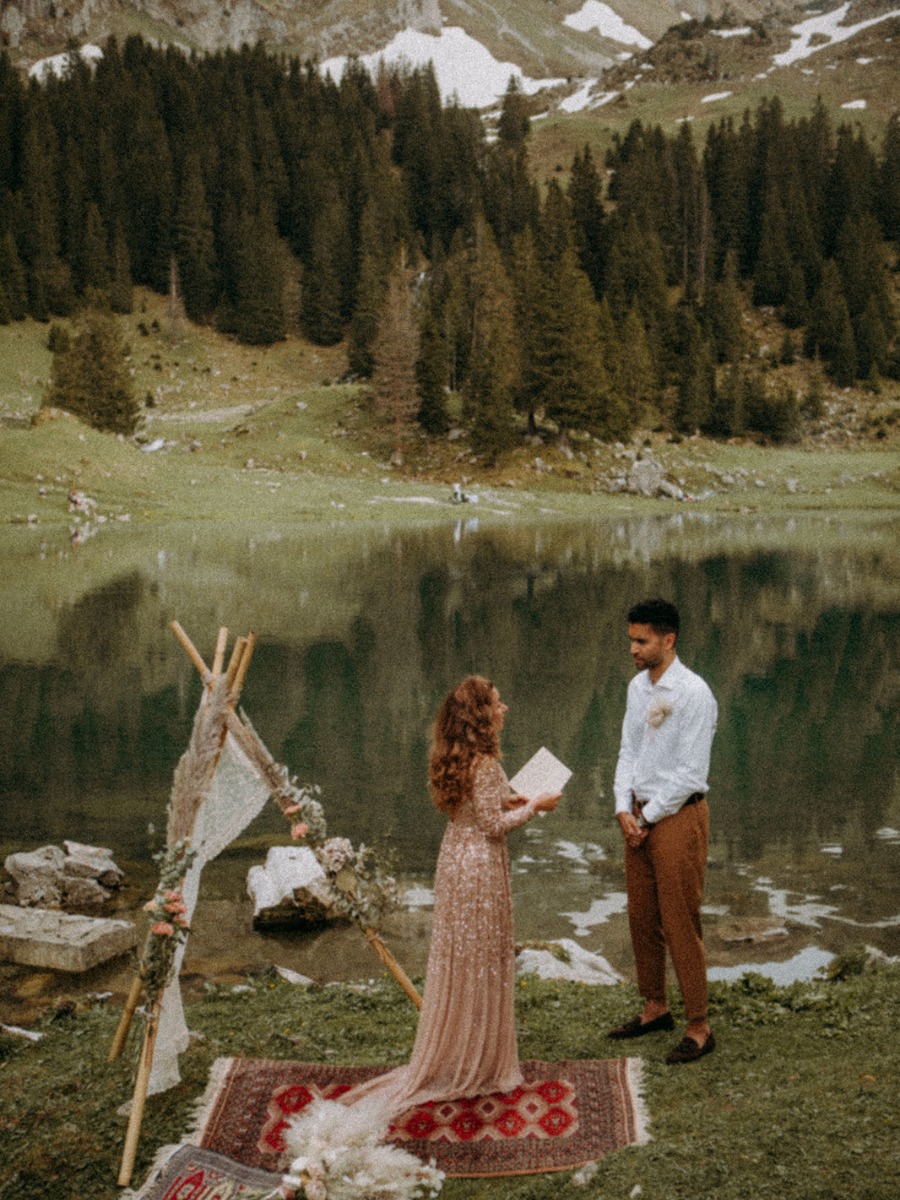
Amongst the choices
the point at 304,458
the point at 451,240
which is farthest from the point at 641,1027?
the point at 451,240

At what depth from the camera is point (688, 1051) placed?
24.5 feet

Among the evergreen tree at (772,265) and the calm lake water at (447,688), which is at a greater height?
the evergreen tree at (772,265)

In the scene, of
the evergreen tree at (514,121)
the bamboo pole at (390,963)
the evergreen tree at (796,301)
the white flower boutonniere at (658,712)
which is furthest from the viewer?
the evergreen tree at (514,121)

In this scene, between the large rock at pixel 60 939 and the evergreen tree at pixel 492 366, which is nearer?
the large rock at pixel 60 939

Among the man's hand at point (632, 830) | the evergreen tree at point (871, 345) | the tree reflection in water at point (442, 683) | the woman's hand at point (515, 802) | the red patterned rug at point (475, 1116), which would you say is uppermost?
the evergreen tree at point (871, 345)

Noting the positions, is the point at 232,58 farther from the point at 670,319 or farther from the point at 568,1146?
the point at 568,1146

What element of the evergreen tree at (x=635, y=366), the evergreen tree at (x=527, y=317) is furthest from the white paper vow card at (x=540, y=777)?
the evergreen tree at (x=635, y=366)

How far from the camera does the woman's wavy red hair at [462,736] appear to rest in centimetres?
696

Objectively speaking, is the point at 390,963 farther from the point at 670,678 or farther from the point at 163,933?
the point at 670,678

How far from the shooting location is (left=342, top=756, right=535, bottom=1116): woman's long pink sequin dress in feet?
22.8

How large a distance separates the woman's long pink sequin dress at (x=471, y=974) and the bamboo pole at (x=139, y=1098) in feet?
4.22

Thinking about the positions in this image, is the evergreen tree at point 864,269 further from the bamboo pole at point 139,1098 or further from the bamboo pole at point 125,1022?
the bamboo pole at point 139,1098

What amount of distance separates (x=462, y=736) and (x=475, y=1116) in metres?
2.40

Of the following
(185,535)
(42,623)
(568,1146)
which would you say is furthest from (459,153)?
(568,1146)
